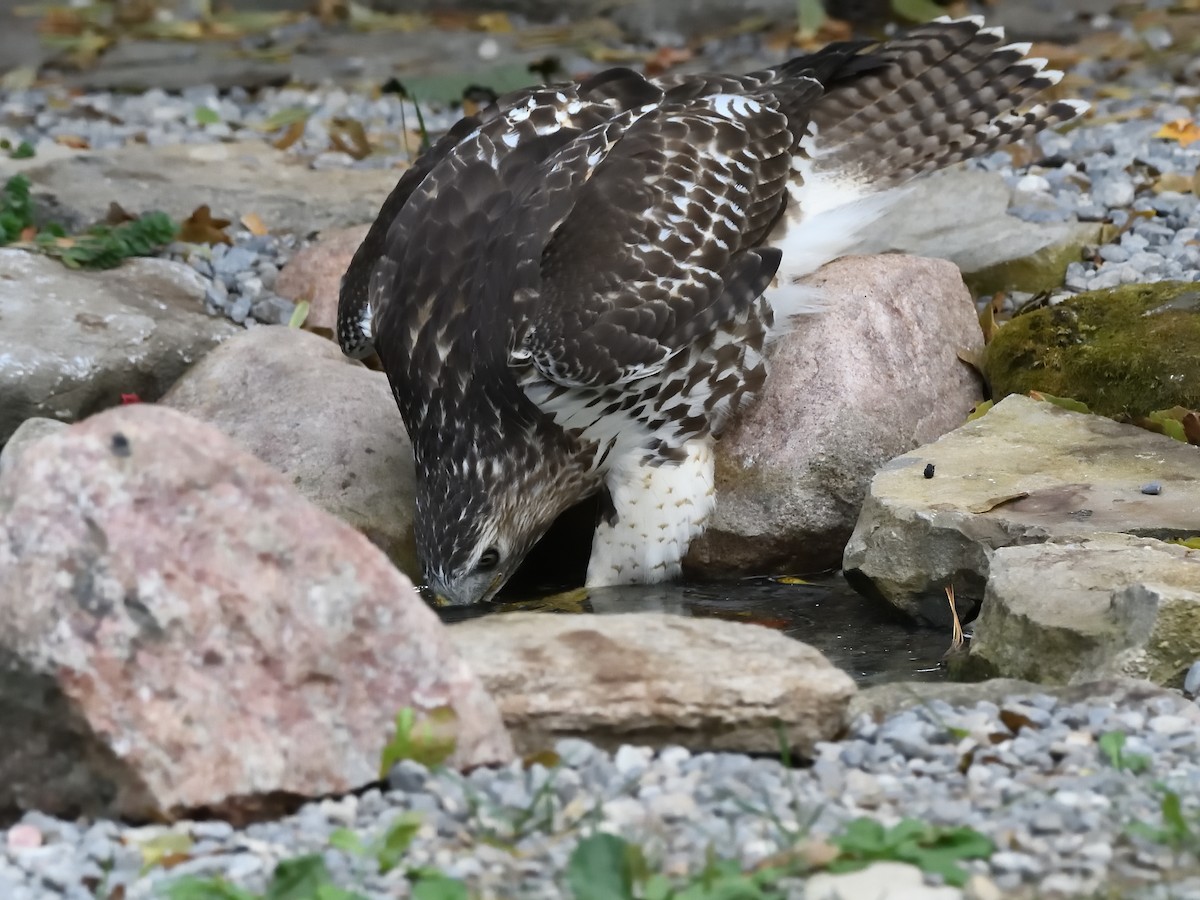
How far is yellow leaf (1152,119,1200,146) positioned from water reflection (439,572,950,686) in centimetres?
353

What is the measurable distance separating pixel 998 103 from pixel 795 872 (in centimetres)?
402

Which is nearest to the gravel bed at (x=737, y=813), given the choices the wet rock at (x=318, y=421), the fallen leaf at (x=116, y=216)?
the wet rock at (x=318, y=421)

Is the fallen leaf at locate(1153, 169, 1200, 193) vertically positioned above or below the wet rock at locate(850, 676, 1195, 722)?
above

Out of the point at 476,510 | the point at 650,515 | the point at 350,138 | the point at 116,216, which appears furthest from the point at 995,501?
the point at 350,138

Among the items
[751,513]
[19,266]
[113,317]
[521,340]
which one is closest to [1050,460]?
[751,513]

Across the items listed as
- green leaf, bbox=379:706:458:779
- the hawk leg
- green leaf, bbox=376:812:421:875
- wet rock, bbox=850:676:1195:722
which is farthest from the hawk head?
green leaf, bbox=376:812:421:875

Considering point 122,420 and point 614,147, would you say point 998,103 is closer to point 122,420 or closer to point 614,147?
point 614,147

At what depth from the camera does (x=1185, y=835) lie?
9.32ft

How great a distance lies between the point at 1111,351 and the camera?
211 inches

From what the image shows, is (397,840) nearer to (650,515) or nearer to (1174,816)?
(1174,816)

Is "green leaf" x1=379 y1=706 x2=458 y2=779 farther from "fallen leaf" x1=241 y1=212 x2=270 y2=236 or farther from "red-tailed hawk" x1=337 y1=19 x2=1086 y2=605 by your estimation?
"fallen leaf" x1=241 y1=212 x2=270 y2=236

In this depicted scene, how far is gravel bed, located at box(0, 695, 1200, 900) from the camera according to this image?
2.86m

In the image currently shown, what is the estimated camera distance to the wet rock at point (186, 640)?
3.10 metres

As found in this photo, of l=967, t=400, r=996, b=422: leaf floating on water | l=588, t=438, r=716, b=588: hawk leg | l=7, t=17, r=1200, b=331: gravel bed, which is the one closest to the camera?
l=588, t=438, r=716, b=588: hawk leg
